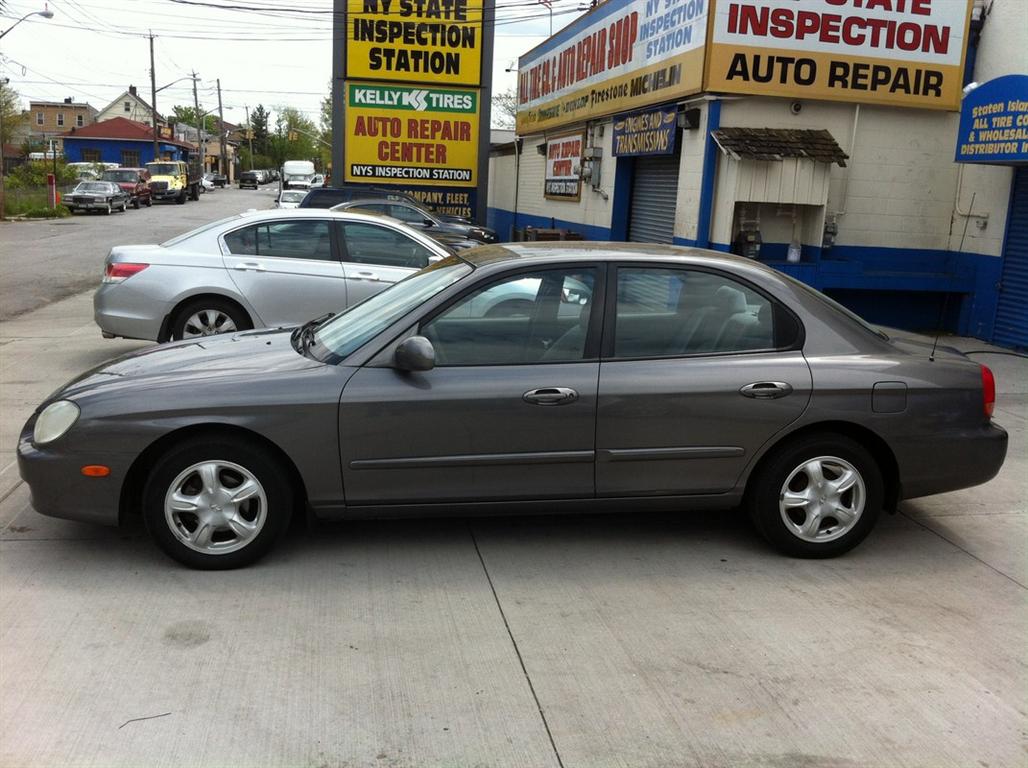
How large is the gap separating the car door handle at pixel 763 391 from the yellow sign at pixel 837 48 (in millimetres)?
8198

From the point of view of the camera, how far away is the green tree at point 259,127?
12800 centimetres

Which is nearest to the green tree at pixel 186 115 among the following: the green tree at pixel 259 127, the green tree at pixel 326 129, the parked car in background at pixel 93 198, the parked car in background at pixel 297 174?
the green tree at pixel 259 127

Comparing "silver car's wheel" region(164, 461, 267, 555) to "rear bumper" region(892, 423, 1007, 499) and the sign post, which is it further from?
the sign post

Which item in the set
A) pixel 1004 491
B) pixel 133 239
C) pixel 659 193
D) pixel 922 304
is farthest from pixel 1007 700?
pixel 133 239

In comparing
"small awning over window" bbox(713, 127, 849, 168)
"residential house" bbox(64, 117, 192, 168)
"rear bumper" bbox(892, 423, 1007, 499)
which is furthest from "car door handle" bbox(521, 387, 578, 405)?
"residential house" bbox(64, 117, 192, 168)

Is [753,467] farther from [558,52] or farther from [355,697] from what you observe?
[558,52]

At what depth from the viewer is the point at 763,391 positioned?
4.75m

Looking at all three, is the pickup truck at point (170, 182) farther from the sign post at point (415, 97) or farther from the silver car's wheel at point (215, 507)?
the silver car's wheel at point (215, 507)

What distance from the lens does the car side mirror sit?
14.6ft

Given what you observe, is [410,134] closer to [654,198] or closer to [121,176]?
[654,198]

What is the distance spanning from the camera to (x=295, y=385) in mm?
4523

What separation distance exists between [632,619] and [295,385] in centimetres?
183

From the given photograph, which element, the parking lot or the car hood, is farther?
the car hood

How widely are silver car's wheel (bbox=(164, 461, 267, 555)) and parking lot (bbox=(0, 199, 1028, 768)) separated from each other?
6.6 inches
